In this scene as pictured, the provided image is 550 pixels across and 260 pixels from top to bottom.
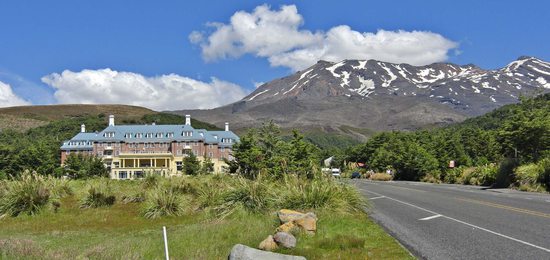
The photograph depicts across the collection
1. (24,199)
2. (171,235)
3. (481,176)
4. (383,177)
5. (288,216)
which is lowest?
(171,235)

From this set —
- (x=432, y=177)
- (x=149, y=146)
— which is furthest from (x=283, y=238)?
(x=149, y=146)

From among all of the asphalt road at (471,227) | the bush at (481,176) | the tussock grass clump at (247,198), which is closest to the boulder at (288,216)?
the asphalt road at (471,227)

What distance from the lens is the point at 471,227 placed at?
15.2 m

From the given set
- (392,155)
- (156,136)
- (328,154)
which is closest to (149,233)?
(392,155)

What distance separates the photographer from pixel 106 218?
64.7ft

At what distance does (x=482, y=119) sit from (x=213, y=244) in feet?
608

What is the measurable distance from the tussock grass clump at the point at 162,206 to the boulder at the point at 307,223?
24.0 ft

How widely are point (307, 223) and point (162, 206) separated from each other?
25.5 feet

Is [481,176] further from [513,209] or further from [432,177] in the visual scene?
[513,209]

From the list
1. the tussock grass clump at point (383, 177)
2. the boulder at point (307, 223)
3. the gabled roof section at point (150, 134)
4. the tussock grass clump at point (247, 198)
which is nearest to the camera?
the boulder at point (307, 223)

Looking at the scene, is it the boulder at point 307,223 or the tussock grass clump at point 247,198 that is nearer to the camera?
the boulder at point 307,223

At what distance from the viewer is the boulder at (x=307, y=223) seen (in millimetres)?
13945

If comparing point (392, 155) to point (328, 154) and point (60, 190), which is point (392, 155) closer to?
point (60, 190)

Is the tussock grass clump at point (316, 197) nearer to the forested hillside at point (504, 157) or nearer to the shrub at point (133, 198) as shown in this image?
the shrub at point (133, 198)
